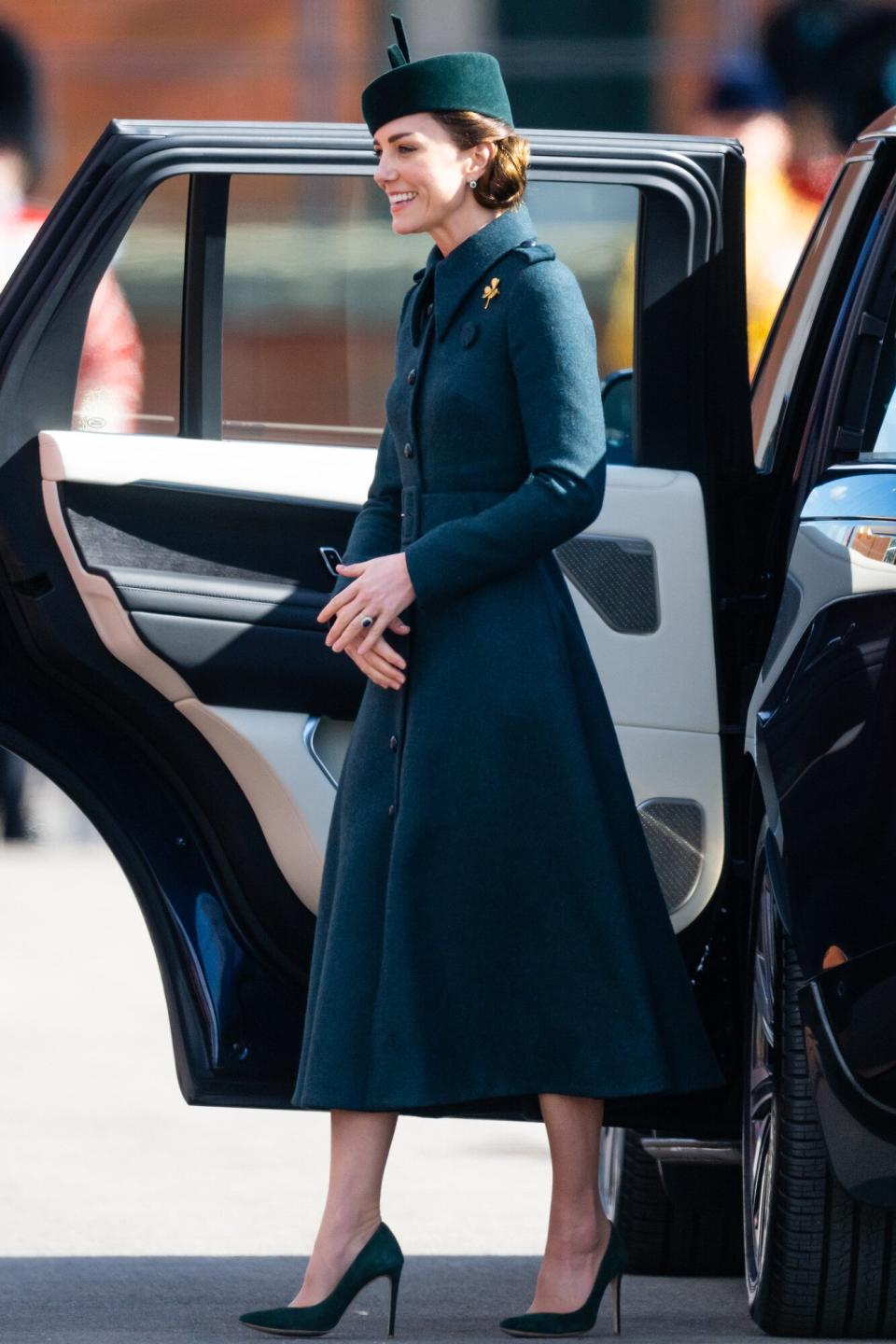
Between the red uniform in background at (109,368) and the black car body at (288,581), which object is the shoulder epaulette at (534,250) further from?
the red uniform in background at (109,368)

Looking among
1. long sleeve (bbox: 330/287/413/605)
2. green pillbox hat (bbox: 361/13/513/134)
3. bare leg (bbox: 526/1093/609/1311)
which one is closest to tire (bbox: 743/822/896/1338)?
bare leg (bbox: 526/1093/609/1311)

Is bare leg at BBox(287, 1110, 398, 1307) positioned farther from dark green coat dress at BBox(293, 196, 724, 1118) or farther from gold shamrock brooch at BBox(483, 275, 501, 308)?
gold shamrock brooch at BBox(483, 275, 501, 308)

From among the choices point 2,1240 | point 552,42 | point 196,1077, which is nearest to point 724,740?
point 196,1077

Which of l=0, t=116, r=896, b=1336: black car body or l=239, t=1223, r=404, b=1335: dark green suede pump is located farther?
l=0, t=116, r=896, b=1336: black car body

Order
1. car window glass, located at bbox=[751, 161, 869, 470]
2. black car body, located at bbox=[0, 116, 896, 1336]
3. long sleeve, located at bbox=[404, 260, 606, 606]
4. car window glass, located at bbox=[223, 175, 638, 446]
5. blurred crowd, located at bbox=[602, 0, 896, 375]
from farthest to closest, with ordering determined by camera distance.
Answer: blurred crowd, located at bbox=[602, 0, 896, 375] → car window glass, located at bbox=[751, 161, 869, 470] → car window glass, located at bbox=[223, 175, 638, 446] → black car body, located at bbox=[0, 116, 896, 1336] → long sleeve, located at bbox=[404, 260, 606, 606]

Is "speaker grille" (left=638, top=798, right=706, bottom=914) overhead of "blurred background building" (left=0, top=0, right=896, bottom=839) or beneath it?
beneath

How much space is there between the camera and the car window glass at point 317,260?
12.1 ft

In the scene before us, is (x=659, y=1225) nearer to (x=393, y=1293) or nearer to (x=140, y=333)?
(x=393, y=1293)

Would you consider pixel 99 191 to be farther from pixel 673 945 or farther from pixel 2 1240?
pixel 2 1240

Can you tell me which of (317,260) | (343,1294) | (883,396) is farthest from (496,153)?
(317,260)

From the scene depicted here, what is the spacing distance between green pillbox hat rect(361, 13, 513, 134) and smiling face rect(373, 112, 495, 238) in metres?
0.02

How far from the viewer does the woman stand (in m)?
3.24

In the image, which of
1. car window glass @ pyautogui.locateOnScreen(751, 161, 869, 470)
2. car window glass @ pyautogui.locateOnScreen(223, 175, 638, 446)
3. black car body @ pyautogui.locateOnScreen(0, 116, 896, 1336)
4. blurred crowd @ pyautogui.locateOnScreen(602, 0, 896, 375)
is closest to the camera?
black car body @ pyautogui.locateOnScreen(0, 116, 896, 1336)

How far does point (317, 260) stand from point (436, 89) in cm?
163
